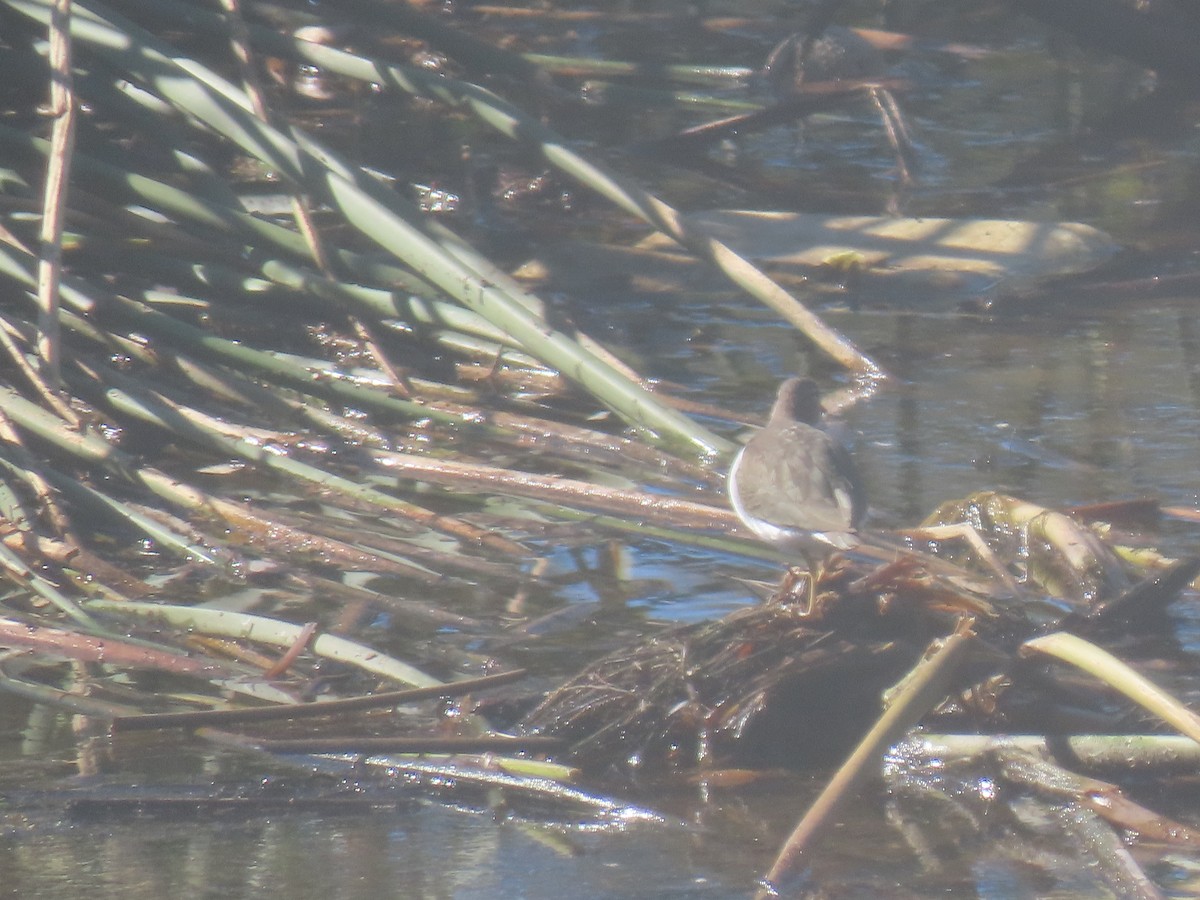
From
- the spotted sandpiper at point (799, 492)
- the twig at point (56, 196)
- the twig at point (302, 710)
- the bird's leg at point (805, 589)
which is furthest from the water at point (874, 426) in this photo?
the twig at point (56, 196)

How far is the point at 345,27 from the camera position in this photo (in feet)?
24.0

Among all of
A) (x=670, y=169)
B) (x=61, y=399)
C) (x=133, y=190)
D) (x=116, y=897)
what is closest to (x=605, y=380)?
(x=61, y=399)

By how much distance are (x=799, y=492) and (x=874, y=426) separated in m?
1.48

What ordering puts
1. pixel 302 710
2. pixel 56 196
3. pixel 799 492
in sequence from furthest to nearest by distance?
pixel 56 196, pixel 799 492, pixel 302 710

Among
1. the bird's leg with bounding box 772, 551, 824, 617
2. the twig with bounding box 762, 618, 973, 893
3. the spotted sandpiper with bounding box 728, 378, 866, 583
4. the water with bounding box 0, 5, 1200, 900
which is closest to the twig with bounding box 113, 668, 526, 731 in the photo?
the water with bounding box 0, 5, 1200, 900

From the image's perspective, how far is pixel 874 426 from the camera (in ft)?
A: 17.7

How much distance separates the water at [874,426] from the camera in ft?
9.21

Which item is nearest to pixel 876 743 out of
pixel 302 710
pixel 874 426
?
pixel 302 710

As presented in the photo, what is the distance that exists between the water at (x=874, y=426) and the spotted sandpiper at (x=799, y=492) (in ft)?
0.79

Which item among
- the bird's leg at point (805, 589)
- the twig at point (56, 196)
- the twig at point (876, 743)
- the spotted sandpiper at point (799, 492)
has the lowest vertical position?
the twig at point (876, 743)

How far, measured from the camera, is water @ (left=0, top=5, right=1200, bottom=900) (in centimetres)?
281

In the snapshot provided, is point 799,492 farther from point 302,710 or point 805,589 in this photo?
point 302,710

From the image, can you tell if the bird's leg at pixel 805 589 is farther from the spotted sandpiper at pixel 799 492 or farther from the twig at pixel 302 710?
the twig at pixel 302 710

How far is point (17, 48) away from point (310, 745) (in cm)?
332
